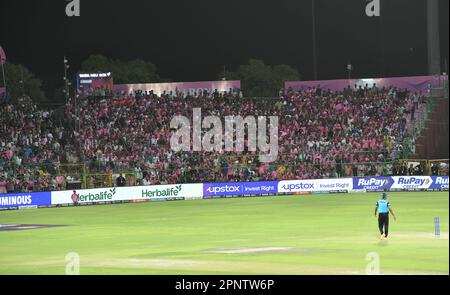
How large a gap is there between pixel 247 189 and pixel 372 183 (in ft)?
26.8

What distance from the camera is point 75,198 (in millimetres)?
53031

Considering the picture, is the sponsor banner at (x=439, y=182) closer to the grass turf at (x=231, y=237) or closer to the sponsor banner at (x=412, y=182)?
the sponsor banner at (x=412, y=182)

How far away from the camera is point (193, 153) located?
2301 inches

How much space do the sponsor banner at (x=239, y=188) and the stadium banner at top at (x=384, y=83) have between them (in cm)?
1624

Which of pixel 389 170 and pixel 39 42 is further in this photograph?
pixel 39 42

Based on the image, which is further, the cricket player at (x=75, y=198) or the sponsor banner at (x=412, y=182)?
the sponsor banner at (x=412, y=182)

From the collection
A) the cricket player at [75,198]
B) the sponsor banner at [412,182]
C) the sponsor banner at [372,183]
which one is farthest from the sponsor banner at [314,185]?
the cricket player at [75,198]

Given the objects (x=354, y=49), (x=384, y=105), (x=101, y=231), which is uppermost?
(x=354, y=49)

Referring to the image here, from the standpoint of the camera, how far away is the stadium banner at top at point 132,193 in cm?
5272

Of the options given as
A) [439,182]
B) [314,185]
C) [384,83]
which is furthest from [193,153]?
[384,83]

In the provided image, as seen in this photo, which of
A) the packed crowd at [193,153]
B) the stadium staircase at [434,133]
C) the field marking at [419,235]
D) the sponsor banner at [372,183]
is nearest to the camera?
the field marking at [419,235]

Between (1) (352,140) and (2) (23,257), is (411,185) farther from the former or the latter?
(2) (23,257)
